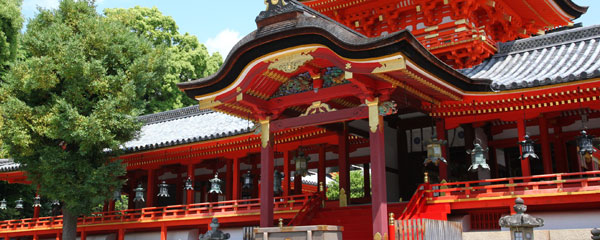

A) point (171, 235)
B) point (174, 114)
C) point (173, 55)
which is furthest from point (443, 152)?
point (173, 55)

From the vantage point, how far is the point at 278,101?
1398 cm

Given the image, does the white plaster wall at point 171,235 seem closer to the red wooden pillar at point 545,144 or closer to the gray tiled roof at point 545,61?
the gray tiled roof at point 545,61

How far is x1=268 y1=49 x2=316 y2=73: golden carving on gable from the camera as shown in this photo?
1248 cm

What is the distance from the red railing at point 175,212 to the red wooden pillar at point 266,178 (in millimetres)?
2000

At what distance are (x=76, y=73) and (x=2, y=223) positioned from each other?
11.7m

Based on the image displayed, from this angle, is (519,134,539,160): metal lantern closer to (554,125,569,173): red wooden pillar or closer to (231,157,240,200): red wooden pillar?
(554,125,569,173): red wooden pillar

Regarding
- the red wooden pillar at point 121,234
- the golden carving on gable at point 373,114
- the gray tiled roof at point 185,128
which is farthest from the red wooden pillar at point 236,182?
the golden carving on gable at point 373,114

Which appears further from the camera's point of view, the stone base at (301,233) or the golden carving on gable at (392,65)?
the stone base at (301,233)

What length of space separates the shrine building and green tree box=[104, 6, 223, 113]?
1590 centimetres

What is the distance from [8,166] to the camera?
76.5ft

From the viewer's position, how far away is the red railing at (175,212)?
17141mm

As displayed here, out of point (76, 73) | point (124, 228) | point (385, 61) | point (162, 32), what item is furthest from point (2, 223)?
point (385, 61)

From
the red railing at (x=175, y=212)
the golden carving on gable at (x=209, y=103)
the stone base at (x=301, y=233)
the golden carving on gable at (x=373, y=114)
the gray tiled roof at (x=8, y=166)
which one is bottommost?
the stone base at (x=301, y=233)

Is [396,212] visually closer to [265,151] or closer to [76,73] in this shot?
[265,151]
